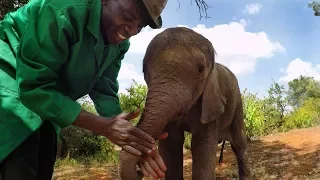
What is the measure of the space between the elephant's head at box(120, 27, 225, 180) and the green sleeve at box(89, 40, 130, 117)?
0.26 m

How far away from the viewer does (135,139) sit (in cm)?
249

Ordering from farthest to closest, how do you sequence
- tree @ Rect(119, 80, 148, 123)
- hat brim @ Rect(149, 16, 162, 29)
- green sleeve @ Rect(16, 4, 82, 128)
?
tree @ Rect(119, 80, 148, 123)
hat brim @ Rect(149, 16, 162, 29)
green sleeve @ Rect(16, 4, 82, 128)

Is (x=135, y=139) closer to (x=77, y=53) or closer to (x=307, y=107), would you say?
(x=77, y=53)

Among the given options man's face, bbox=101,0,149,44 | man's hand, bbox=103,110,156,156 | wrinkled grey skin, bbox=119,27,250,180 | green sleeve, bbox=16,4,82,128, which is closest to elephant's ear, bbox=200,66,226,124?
wrinkled grey skin, bbox=119,27,250,180

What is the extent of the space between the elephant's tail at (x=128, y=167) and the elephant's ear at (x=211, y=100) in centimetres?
174

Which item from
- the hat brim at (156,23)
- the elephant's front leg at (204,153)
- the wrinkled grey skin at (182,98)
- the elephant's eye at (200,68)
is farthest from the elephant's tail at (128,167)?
the elephant's front leg at (204,153)

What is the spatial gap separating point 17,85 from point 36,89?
0.93ft

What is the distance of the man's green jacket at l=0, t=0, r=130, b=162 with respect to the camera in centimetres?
235

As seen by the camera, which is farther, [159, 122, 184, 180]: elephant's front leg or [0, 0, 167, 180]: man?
[159, 122, 184, 180]: elephant's front leg

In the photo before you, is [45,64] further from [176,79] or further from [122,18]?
[176,79]

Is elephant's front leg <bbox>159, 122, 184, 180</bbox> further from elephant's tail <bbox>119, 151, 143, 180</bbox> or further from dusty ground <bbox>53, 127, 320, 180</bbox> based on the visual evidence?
dusty ground <bbox>53, 127, 320, 180</bbox>

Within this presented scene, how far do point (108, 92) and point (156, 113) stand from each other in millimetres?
417

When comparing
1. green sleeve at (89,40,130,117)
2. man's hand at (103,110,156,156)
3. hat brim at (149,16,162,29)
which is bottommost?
man's hand at (103,110,156,156)

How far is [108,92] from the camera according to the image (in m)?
3.31
